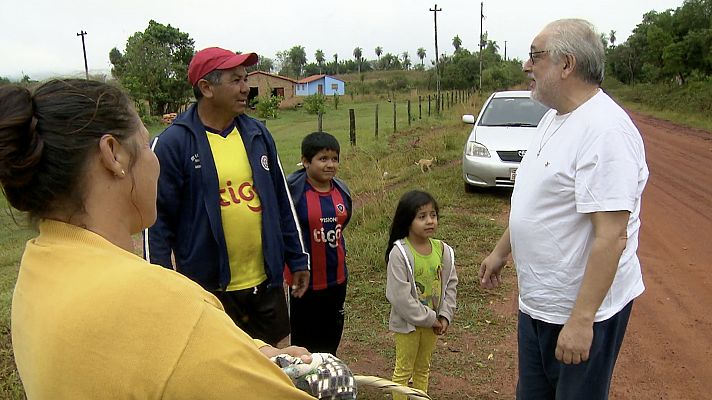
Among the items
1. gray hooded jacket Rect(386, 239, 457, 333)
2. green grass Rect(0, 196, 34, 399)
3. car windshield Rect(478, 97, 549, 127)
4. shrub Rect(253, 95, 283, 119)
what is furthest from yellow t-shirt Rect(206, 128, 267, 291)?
shrub Rect(253, 95, 283, 119)

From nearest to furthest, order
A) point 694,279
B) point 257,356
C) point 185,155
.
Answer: point 257,356
point 185,155
point 694,279

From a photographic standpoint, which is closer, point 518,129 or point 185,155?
point 185,155

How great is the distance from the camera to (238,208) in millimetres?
2666

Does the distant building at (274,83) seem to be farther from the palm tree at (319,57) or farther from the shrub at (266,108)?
the palm tree at (319,57)

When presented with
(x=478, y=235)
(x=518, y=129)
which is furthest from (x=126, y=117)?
(x=518, y=129)

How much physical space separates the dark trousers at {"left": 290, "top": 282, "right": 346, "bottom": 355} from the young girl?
389 mm

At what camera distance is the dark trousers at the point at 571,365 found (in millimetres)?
2130

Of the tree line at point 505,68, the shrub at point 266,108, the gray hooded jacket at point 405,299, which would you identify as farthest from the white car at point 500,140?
the shrub at point 266,108

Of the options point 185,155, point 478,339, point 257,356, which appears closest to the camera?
point 257,356

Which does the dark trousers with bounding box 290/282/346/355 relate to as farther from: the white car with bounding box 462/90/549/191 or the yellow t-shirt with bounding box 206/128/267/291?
the white car with bounding box 462/90/549/191

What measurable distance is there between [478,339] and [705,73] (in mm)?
33075

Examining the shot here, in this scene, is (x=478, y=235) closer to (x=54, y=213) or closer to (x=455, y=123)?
(x=54, y=213)

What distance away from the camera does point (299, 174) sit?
3402 millimetres

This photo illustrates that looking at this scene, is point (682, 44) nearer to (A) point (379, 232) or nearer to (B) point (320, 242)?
(A) point (379, 232)
